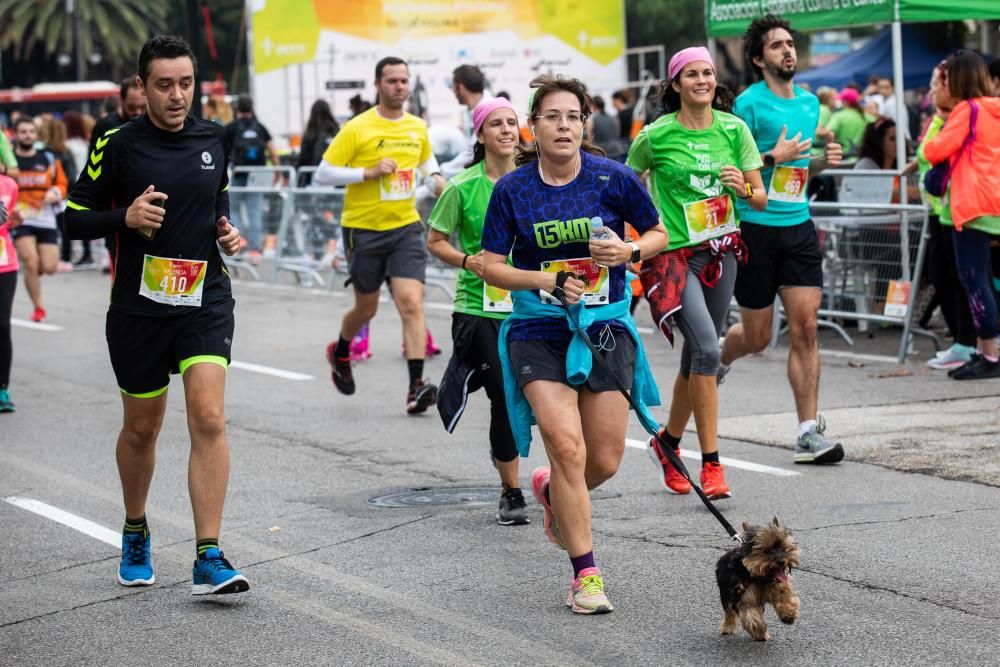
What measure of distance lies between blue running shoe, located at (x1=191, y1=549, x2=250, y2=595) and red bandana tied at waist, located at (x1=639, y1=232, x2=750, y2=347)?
2497 millimetres

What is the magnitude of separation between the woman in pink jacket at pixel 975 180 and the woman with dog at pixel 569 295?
5.50 m

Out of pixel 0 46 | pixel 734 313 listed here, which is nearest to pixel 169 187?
pixel 734 313

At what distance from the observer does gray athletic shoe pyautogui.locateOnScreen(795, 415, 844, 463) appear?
25.8 feet

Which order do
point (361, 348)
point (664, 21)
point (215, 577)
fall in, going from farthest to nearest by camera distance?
point (664, 21), point (361, 348), point (215, 577)

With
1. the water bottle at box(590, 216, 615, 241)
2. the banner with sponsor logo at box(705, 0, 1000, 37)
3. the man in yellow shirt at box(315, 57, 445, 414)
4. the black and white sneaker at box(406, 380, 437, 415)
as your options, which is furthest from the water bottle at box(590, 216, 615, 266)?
the banner with sponsor logo at box(705, 0, 1000, 37)

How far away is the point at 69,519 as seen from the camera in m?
7.28

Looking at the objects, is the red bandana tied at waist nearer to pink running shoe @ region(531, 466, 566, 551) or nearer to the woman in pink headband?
the woman in pink headband

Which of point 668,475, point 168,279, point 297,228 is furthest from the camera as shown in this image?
point 297,228

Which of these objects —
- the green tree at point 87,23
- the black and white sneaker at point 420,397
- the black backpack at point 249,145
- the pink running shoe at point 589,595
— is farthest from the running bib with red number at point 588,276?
the green tree at point 87,23

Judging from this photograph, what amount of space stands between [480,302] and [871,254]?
574cm

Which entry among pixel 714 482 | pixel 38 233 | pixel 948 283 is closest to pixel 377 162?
pixel 948 283

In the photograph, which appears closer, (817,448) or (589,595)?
(589,595)

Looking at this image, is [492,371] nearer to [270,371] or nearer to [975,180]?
[975,180]

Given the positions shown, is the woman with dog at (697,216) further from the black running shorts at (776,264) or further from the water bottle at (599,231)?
the water bottle at (599,231)
